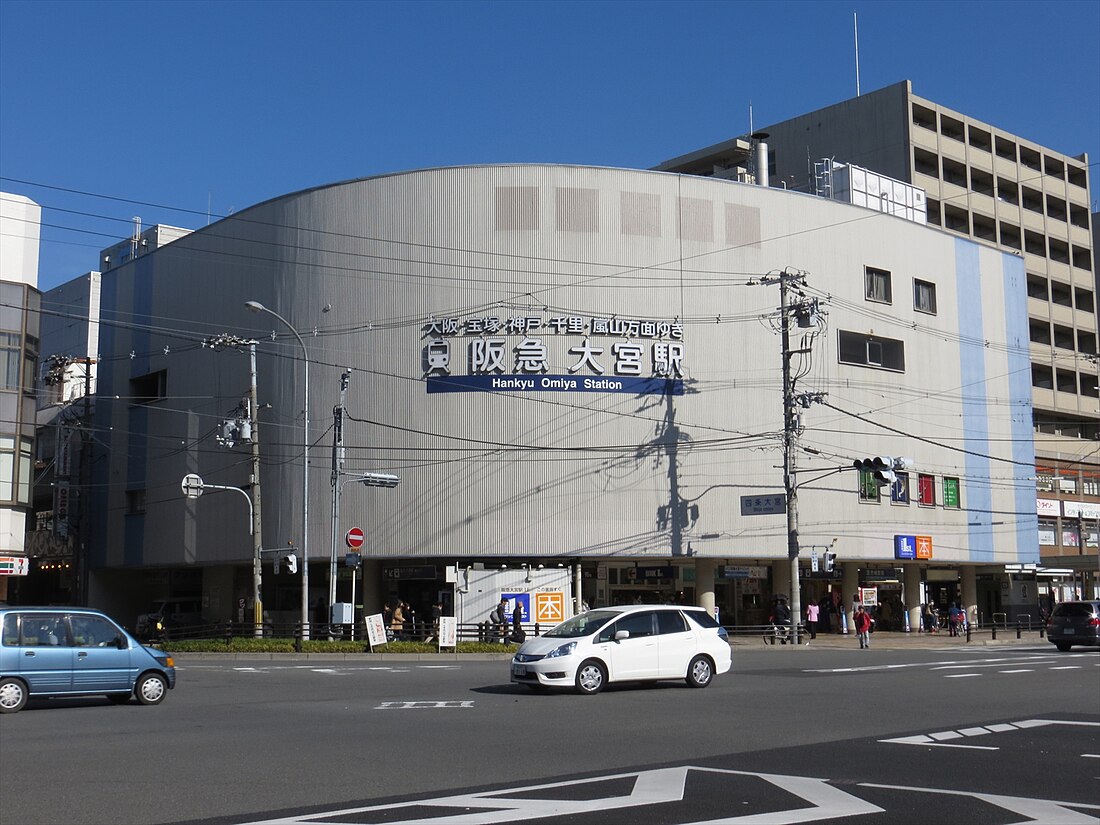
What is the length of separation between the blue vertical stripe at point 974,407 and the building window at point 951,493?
1.73 feet

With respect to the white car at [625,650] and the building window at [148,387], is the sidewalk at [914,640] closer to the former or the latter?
the white car at [625,650]

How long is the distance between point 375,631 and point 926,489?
28.4 m

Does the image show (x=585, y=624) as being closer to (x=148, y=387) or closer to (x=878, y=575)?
(x=878, y=575)

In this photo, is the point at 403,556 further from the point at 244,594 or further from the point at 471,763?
the point at 471,763

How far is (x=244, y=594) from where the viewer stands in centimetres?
5175

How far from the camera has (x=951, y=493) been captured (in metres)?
52.4

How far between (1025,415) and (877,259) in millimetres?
12835

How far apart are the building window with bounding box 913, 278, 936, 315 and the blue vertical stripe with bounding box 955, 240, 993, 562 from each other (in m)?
1.91

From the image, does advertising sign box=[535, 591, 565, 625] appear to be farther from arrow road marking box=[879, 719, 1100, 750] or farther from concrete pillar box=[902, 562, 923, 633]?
arrow road marking box=[879, 719, 1100, 750]

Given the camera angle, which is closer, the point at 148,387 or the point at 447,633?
the point at 447,633

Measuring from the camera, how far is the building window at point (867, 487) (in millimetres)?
49031

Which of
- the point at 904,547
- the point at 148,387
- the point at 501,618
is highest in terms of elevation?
the point at 148,387

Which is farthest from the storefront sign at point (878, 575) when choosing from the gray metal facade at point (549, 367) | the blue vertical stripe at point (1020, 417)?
the blue vertical stripe at point (1020, 417)

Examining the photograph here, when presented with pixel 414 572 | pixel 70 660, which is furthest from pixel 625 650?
pixel 414 572
